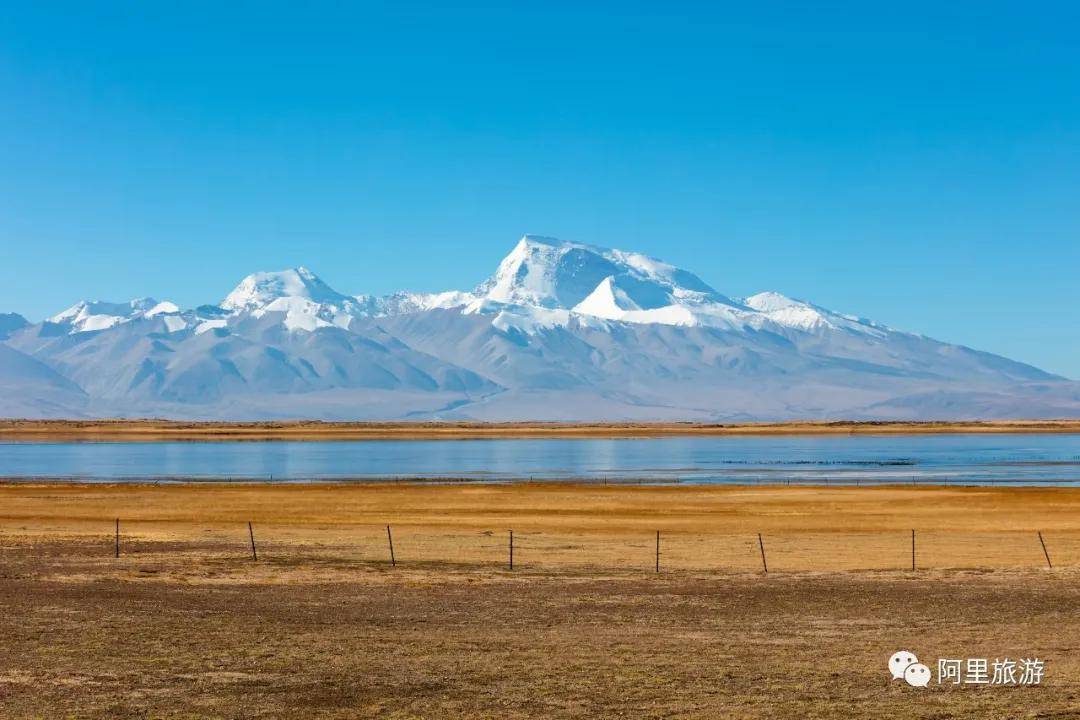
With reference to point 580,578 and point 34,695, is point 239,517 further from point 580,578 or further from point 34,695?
point 34,695

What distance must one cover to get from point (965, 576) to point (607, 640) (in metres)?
15.8

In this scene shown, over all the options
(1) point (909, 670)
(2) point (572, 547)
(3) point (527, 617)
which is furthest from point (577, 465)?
(1) point (909, 670)

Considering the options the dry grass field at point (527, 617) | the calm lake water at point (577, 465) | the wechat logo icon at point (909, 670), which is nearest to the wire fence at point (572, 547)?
the dry grass field at point (527, 617)

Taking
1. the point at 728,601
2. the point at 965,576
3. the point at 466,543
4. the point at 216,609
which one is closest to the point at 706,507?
the point at 466,543

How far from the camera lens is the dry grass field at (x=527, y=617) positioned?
21281 millimetres

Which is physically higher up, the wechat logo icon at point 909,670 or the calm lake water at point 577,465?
the wechat logo icon at point 909,670

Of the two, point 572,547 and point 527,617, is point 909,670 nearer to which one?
point 527,617

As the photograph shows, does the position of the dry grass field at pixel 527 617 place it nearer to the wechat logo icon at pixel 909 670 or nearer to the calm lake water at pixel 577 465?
the wechat logo icon at pixel 909 670

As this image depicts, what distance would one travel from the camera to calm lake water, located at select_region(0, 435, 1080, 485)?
100875 mm

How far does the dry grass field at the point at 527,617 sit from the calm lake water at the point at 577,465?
127 ft

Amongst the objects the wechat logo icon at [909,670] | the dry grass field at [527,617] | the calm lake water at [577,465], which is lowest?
the calm lake water at [577,465]

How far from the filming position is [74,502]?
246 feet

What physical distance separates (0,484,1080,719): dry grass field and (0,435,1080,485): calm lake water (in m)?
38.8

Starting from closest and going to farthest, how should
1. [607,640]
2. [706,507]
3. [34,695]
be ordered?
[34,695], [607,640], [706,507]
